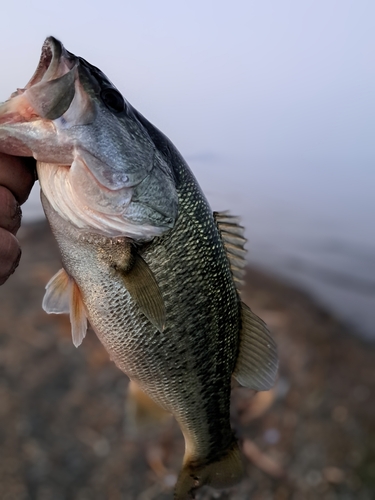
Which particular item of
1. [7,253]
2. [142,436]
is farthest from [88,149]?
[142,436]

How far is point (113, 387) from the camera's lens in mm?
3402

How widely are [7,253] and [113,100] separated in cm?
44

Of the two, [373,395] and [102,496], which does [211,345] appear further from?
[373,395]

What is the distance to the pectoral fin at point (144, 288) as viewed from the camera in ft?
3.17

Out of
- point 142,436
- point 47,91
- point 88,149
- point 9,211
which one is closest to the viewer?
point 47,91

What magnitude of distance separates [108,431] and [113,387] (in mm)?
403

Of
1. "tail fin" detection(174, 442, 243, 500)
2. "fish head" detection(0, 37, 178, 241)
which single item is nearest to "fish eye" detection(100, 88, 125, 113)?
"fish head" detection(0, 37, 178, 241)

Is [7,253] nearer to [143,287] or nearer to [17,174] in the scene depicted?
[17,174]

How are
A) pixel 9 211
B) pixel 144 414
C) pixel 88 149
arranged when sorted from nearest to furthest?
pixel 88 149 → pixel 9 211 → pixel 144 414

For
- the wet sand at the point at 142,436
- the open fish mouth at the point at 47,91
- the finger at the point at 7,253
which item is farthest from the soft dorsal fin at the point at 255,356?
the wet sand at the point at 142,436

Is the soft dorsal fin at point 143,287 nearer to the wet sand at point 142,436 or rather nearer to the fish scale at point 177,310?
the fish scale at point 177,310

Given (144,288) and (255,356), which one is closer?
(144,288)

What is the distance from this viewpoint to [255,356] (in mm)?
1240

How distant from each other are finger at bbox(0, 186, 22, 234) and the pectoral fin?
293mm
